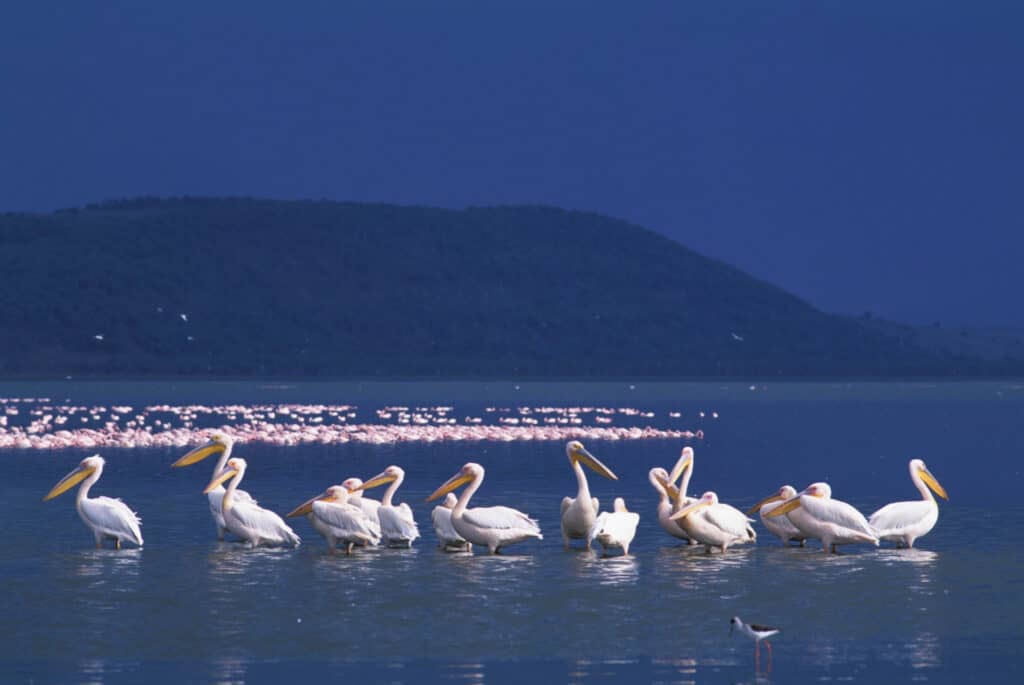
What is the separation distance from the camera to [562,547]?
19.0m

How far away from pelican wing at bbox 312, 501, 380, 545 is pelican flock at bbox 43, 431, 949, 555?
10 millimetres

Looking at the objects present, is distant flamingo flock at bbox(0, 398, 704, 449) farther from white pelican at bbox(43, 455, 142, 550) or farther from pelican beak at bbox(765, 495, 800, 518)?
pelican beak at bbox(765, 495, 800, 518)

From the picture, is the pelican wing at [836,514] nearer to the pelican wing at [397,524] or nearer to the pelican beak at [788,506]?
the pelican beak at [788,506]

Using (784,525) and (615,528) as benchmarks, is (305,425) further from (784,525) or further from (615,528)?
(615,528)

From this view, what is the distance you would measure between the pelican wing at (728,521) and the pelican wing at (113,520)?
593cm

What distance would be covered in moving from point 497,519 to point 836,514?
3462 mm

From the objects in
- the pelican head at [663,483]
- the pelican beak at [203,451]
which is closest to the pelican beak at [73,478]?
the pelican beak at [203,451]

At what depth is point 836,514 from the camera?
18203mm

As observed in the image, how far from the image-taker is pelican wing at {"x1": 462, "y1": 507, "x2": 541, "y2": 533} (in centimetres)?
1814

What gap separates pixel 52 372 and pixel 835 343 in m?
73.9

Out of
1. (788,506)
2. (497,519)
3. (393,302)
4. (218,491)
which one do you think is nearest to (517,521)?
(497,519)

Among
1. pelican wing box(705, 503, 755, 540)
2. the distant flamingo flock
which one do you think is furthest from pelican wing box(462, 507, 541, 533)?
the distant flamingo flock

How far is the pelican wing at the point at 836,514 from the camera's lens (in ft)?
59.6

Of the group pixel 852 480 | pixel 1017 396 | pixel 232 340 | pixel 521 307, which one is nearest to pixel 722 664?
pixel 852 480
